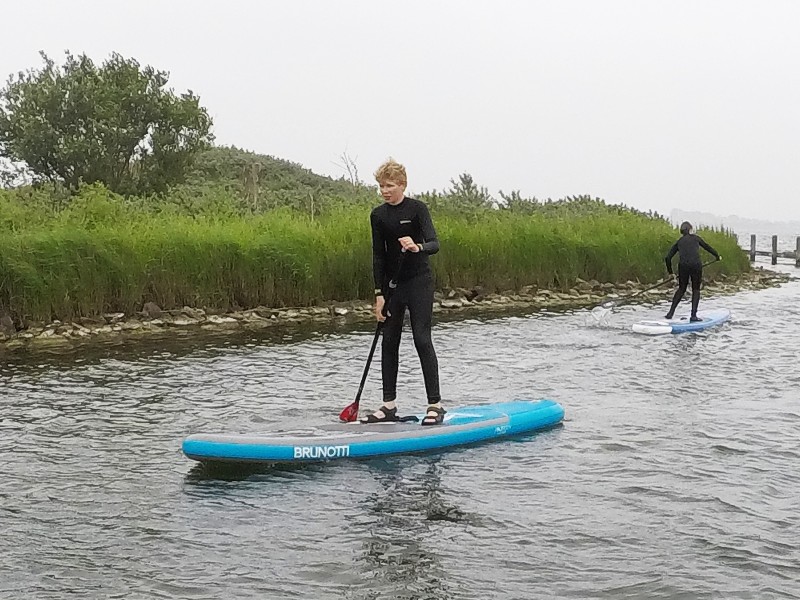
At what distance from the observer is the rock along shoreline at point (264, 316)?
49.8ft

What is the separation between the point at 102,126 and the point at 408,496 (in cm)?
2966

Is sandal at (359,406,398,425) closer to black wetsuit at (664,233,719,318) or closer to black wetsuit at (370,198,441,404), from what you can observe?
black wetsuit at (370,198,441,404)

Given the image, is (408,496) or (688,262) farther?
(688,262)

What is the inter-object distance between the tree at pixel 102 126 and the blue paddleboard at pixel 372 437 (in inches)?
1073

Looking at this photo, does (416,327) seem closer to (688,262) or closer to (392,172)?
(392,172)

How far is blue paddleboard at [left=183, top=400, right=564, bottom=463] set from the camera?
7.44 metres

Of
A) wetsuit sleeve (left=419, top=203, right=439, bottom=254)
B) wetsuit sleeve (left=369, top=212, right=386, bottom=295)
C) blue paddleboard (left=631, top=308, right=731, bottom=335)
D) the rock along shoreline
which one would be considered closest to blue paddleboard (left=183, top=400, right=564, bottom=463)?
wetsuit sleeve (left=369, top=212, right=386, bottom=295)

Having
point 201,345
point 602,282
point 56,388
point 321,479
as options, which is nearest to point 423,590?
point 321,479

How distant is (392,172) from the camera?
8055mm

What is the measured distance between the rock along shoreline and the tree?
55.8 ft

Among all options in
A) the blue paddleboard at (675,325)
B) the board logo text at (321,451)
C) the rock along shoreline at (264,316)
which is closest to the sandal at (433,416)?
the board logo text at (321,451)

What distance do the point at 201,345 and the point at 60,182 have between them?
21760 mm

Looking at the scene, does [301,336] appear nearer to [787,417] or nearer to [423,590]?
[787,417]

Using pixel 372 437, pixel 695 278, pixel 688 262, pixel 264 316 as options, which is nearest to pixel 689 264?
pixel 688 262
